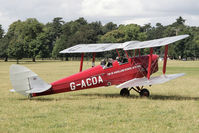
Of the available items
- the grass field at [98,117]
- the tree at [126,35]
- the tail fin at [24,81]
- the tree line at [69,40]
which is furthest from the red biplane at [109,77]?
the tree at [126,35]

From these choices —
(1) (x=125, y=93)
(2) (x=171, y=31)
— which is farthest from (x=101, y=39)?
(1) (x=125, y=93)

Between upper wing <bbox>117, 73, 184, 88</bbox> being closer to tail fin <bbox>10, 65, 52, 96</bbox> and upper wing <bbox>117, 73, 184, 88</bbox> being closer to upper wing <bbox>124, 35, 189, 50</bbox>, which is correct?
upper wing <bbox>124, 35, 189, 50</bbox>

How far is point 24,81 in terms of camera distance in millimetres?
10969

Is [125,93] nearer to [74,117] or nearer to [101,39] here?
[74,117]

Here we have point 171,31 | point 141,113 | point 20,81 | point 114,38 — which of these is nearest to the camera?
point 141,113

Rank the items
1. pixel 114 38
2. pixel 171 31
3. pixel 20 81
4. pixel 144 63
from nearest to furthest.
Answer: pixel 20 81 < pixel 144 63 < pixel 114 38 < pixel 171 31

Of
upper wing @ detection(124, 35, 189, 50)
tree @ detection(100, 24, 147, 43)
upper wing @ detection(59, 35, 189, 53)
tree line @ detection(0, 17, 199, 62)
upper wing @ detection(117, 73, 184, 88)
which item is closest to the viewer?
upper wing @ detection(124, 35, 189, 50)

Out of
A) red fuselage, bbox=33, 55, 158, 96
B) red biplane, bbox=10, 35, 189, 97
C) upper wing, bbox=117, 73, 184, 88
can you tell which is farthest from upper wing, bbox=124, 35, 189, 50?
upper wing, bbox=117, 73, 184, 88

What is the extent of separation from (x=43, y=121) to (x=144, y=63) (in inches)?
258

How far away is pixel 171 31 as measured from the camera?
124 m

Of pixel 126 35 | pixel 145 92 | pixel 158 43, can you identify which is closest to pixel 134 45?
pixel 158 43

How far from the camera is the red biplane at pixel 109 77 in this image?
11070 mm

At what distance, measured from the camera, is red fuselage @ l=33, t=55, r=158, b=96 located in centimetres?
1218

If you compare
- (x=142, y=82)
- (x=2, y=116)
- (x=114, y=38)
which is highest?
(x=114, y=38)
